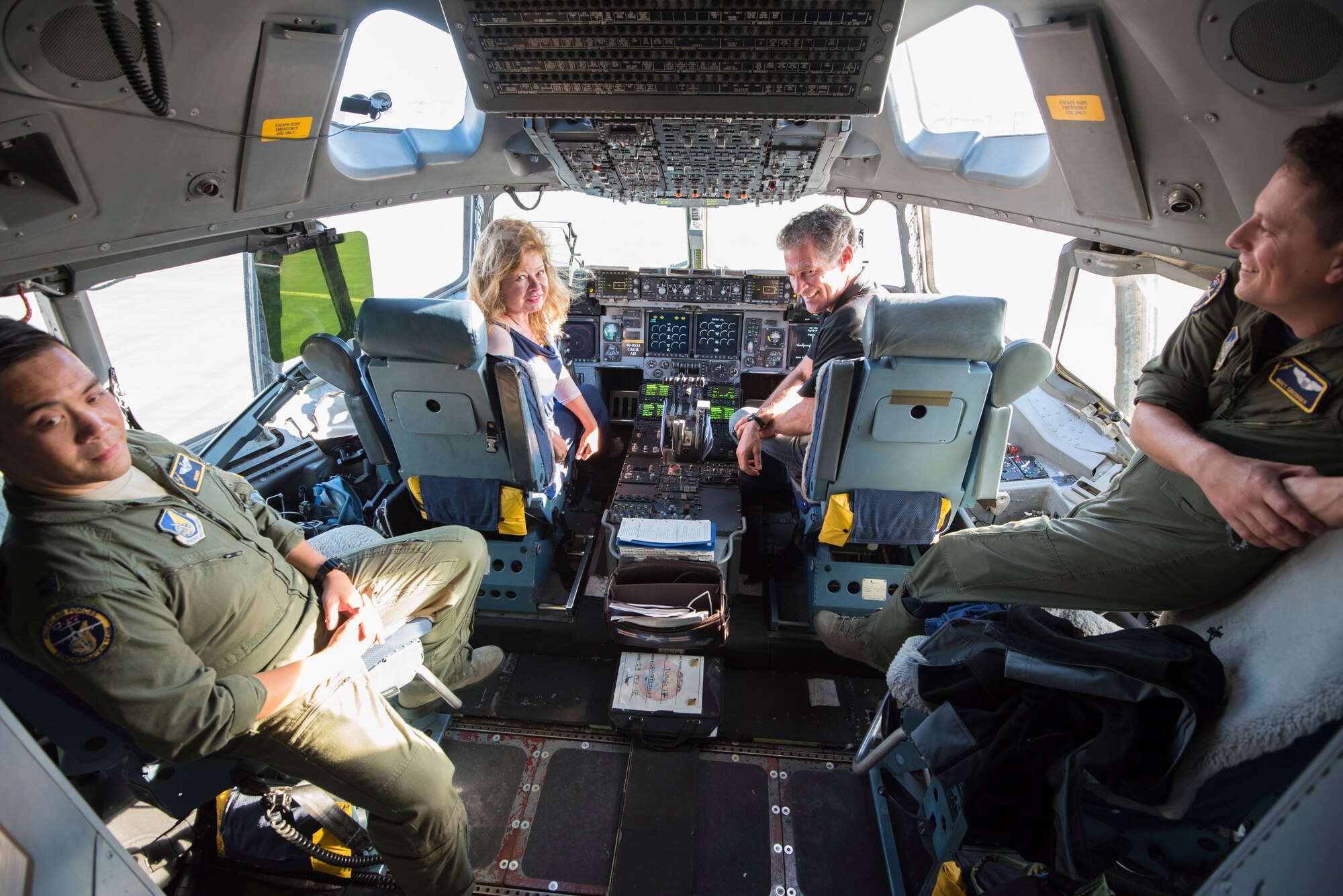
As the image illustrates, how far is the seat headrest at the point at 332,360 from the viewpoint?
2.48 meters

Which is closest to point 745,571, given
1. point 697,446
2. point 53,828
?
point 697,446

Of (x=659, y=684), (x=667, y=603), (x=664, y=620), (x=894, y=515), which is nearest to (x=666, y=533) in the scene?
(x=667, y=603)

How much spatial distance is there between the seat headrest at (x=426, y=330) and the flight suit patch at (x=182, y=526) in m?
1.01

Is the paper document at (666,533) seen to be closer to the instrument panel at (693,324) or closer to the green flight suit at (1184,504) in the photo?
the green flight suit at (1184,504)

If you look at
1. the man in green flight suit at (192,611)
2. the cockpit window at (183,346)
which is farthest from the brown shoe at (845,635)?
the cockpit window at (183,346)

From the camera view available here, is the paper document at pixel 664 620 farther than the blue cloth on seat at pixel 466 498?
No

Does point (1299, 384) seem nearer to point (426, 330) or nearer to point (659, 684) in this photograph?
point (659, 684)

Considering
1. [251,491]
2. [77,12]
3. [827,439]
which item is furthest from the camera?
[827,439]

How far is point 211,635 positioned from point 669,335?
3177mm

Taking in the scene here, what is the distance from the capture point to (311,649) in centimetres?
169

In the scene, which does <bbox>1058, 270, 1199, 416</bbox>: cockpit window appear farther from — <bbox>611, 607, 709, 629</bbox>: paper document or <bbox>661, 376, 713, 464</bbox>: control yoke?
<bbox>611, 607, 709, 629</bbox>: paper document

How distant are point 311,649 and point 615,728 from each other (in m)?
1.16

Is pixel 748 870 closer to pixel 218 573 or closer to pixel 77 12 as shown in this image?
pixel 218 573

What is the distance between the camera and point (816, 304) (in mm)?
2947
